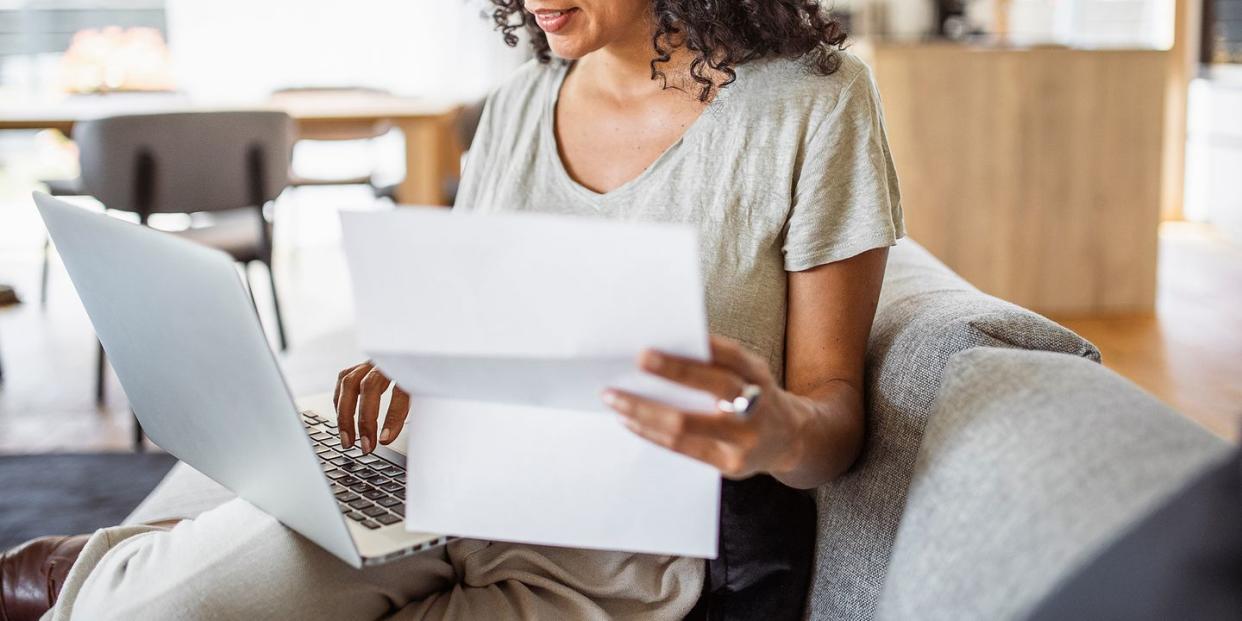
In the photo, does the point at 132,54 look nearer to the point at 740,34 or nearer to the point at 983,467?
the point at 740,34

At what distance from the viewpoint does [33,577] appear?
3.47 feet

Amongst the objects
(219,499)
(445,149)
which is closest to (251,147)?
(445,149)

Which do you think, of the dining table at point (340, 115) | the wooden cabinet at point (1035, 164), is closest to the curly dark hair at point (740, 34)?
the dining table at point (340, 115)

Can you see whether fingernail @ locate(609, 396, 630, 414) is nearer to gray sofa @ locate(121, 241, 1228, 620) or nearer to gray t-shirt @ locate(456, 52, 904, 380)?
gray sofa @ locate(121, 241, 1228, 620)

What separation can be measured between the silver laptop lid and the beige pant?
0.12 feet

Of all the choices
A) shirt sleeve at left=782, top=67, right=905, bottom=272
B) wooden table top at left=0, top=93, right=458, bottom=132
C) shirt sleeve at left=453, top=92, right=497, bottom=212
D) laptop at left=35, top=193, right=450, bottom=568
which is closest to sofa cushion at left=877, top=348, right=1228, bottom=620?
shirt sleeve at left=782, top=67, right=905, bottom=272

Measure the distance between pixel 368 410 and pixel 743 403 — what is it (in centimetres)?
44

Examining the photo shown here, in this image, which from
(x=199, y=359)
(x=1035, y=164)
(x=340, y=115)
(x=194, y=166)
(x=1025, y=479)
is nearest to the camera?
(x=1025, y=479)

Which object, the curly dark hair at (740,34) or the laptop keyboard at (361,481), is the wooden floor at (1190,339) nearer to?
the curly dark hair at (740,34)

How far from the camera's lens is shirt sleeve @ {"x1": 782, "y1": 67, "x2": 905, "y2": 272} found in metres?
0.96

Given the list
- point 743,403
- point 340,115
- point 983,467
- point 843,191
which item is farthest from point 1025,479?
point 340,115

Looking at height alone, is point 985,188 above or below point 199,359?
below

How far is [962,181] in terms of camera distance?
3.68 m

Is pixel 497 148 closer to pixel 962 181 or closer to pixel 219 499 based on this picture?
pixel 219 499
